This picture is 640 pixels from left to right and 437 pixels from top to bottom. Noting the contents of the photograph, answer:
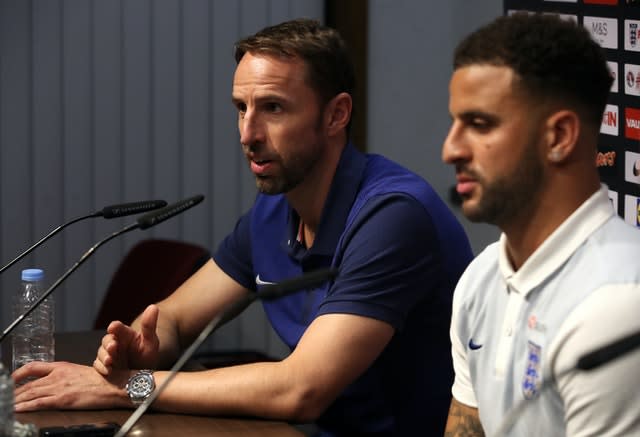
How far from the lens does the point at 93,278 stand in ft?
14.7

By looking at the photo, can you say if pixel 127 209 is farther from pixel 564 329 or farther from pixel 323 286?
pixel 564 329

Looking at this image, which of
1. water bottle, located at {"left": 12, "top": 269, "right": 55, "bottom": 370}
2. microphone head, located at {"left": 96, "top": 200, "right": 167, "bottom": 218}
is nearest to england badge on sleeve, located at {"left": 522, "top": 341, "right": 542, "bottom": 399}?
microphone head, located at {"left": 96, "top": 200, "right": 167, "bottom": 218}

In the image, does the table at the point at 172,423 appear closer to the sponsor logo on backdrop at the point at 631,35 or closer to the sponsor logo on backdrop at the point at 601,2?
the sponsor logo on backdrop at the point at 631,35

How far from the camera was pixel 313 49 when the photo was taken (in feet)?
8.30

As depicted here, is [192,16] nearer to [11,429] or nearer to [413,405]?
[413,405]

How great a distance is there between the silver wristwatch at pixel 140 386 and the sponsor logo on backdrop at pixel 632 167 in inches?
48.8

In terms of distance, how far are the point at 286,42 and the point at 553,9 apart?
82 cm

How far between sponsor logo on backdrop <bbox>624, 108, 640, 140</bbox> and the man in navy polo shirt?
540 mm

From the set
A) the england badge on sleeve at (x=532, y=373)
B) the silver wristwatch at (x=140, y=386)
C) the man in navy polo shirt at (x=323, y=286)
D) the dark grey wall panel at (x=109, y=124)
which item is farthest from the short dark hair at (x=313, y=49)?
the dark grey wall panel at (x=109, y=124)

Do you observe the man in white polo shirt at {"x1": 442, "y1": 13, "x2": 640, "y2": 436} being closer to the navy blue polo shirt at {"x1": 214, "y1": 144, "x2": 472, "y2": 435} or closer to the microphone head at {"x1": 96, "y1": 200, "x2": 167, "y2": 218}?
the navy blue polo shirt at {"x1": 214, "y1": 144, "x2": 472, "y2": 435}

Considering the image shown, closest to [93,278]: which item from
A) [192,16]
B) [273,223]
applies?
[192,16]

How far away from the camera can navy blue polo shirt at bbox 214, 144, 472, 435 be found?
227cm

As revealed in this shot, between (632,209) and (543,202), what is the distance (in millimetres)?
1042

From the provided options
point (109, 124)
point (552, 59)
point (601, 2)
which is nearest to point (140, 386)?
point (552, 59)
